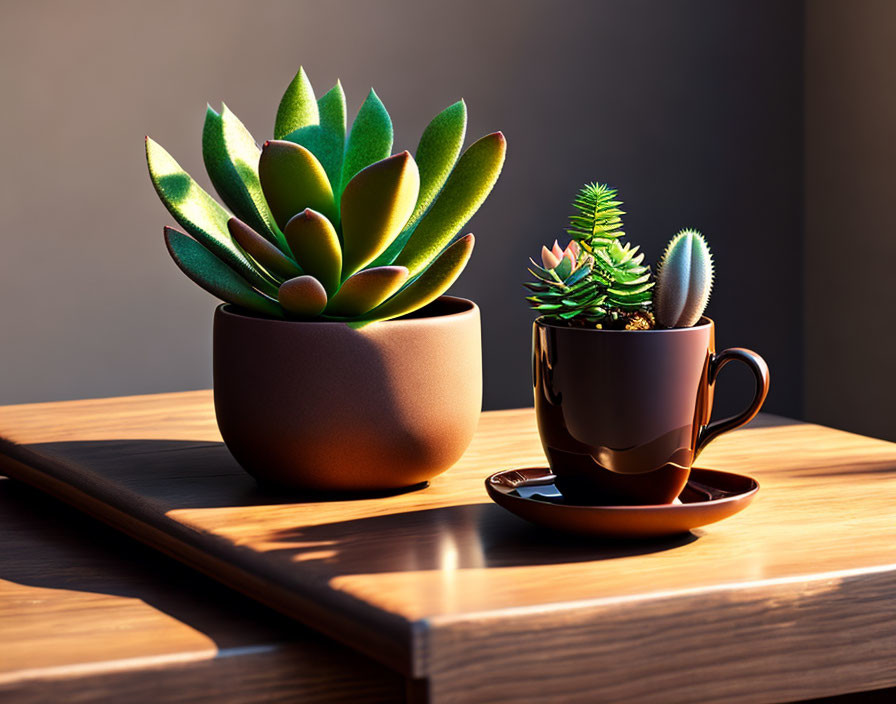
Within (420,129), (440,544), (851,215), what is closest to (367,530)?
(440,544)

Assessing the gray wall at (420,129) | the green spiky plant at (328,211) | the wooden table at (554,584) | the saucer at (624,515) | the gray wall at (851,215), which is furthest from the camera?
the gray wall at (851,215)

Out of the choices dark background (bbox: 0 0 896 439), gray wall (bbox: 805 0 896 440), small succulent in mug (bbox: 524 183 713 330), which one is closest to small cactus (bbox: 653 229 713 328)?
small succulent in mug (bbox: 524 183 713 330)

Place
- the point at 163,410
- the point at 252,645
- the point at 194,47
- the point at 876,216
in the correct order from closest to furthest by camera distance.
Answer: the point at 252,645 → the point at 163,410 → the point at 194,47 → the point at 876,216

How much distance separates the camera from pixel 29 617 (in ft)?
1.89

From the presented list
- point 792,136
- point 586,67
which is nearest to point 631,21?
point 586,67

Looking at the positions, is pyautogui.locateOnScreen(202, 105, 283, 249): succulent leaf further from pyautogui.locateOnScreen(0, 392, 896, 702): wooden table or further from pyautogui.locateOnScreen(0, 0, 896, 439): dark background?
pyautogui.locateOnScreen(0, 0, 896, 439): dark background

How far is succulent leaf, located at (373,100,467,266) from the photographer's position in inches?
29.6

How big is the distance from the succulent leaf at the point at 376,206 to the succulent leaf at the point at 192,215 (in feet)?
0.22

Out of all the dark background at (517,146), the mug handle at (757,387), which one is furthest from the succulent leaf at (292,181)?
the dark background at (517,146)

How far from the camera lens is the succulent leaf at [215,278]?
2.43ft

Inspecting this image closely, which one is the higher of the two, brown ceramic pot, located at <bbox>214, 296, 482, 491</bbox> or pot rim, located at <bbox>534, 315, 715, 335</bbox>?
pot rim, located at <bbox>534, 315, 715, 335</bbox>

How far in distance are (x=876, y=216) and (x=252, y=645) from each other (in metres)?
2.62

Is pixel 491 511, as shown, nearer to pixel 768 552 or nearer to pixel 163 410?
pixel 768 552

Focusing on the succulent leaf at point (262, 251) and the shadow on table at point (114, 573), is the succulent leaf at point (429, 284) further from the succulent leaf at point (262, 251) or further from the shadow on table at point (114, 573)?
the shadow on table at point (114, 573)
